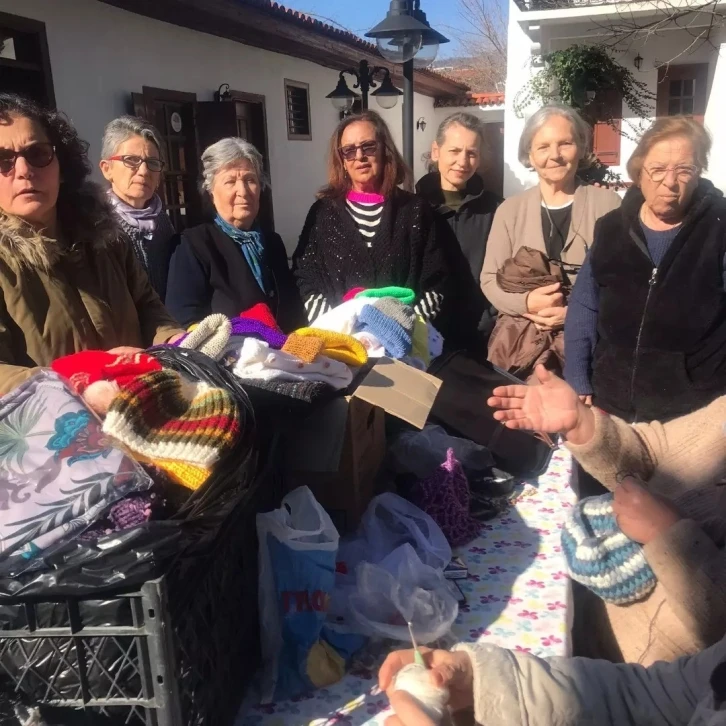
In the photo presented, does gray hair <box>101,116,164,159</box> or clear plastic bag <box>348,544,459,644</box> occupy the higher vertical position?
gray hair <box>101,116,164,159</box>

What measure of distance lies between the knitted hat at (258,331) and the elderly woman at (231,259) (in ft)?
2.95

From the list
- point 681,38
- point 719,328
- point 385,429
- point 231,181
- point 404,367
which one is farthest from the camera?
point 681,38

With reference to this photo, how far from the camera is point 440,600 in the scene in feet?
4.91

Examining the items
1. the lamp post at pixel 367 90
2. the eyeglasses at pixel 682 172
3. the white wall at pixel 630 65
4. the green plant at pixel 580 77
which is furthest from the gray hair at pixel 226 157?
the white wall at pixel 630 65

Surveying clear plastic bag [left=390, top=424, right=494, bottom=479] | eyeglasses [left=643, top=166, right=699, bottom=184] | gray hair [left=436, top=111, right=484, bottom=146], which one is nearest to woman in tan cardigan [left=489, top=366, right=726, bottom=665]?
clear plastic bag [left=390, top=424, right=494, bottom=479]

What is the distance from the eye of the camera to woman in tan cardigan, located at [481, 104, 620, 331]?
9.74ft

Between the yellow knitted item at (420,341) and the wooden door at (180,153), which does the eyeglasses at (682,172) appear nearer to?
the yellow knitted item at (420,341)

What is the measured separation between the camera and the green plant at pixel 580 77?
9961mm

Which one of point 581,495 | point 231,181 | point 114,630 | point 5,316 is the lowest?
point 581,495

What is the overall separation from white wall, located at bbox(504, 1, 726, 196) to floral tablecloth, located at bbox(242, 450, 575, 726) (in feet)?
34.9

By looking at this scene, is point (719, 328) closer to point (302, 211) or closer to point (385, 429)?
point (385, 429)

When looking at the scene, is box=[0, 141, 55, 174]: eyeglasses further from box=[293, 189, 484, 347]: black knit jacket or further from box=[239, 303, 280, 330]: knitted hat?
box=[293, 189, 484, 347]: black knit jacket

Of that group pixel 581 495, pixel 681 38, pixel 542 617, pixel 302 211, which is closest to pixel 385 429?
pixel 581 495

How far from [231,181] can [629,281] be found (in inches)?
64.5
